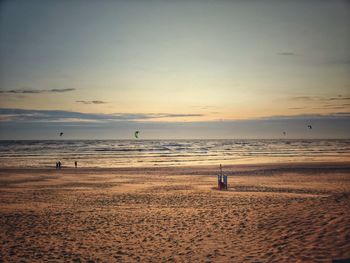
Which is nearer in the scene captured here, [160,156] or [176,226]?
[176,226]

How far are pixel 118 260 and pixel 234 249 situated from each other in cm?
368

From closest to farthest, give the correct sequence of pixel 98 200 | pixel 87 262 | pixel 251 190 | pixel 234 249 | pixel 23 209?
1. pixel 87 262
2. pixel 234 249
3. pixel 23 209
4. pixel 98 200
5. pixel 251 190

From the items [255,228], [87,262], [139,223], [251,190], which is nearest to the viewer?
[87,262]

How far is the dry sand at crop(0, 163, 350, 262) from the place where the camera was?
956 cm

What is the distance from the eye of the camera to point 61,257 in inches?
383

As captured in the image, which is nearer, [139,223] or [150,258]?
[150,258]

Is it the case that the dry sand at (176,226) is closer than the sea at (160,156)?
Yes

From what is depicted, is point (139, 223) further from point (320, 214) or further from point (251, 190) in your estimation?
point (251, 190)

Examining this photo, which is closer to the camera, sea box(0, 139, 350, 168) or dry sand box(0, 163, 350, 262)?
dry sand box(0, 163, 350, 262)

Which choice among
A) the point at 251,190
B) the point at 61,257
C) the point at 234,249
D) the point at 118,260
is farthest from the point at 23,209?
the point at 251,190

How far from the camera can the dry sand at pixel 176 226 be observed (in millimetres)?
9562

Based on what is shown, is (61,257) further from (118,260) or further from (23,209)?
(23,209)

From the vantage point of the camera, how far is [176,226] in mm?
12922

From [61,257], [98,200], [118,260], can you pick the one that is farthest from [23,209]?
[118,260]
